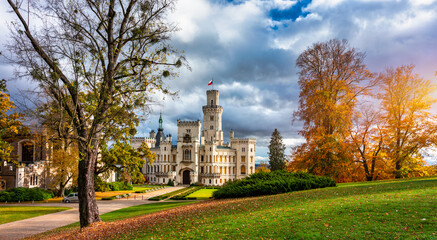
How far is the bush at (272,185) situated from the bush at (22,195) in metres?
25.3

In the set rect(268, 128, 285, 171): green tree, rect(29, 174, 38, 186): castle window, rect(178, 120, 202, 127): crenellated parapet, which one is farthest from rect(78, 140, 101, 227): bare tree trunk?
rect(178, 120, 202, 127): crenellated parapet

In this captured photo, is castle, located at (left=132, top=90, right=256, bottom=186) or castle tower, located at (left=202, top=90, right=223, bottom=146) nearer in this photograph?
castle, located at (left=132, top=90, right=256, bottom=186)

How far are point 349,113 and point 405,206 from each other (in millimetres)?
14688

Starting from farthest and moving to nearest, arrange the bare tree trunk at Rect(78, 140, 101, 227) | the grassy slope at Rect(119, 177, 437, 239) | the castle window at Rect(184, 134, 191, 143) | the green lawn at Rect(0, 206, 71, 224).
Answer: the castle window at Rect(184, 134, 191, 143) → the green lawn at Rect(0, 206, 71, 224) → the bare tree trunk at Rect(78, 140, 101, 227) → the grassy slope at Rect(119, 177, 437, 239)

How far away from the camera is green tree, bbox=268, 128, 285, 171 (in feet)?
210

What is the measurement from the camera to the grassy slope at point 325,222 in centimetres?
783

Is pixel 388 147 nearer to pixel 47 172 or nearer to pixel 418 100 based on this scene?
pixel 418 100

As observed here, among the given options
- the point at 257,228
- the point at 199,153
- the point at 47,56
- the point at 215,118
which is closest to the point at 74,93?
the point at 47,56

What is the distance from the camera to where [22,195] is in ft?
108

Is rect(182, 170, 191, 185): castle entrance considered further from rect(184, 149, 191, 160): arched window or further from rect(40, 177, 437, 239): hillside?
rect(40, 177, 437, 239): hillside

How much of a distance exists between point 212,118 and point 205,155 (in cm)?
1282

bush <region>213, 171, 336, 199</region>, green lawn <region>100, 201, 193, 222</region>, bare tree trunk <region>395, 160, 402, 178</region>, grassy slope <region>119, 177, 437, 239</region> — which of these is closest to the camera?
grassy slope <region>119, 177, 437, 239</region>

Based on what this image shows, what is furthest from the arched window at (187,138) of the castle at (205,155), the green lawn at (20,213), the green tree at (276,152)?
the green lawn at (20,213)

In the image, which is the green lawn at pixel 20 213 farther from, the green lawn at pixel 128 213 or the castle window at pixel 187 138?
the castle window at pixel 187 138
